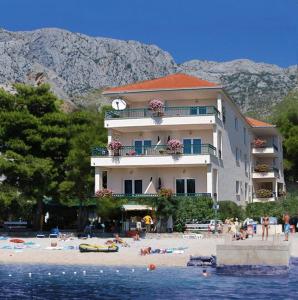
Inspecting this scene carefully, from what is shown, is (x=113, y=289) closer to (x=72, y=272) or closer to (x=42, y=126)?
(x=72, y=272)

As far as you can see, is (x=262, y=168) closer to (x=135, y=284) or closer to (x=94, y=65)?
(x=135, y=284)

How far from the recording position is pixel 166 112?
5178 centimetres

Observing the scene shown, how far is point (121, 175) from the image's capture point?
52625 millimetres

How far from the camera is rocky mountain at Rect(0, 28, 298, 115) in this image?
422 ft

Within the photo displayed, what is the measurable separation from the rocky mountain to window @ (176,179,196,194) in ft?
227

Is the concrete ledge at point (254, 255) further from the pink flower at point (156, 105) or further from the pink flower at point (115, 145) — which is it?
the pink flower at point (156, 105)

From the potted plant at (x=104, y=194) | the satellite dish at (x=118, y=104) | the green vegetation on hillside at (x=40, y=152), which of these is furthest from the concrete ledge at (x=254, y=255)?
the satellite dish at (x=118, y=104)

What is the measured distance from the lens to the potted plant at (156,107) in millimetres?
50688

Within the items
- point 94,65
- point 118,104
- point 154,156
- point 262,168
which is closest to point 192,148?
point 154,156

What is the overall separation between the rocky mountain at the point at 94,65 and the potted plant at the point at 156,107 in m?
68.1

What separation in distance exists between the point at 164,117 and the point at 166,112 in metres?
1.09

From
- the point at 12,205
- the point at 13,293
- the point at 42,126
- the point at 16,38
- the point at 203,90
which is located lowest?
the point at 13,293

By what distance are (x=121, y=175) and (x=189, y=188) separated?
19.4 ft

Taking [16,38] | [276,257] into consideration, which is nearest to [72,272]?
[276,257]
